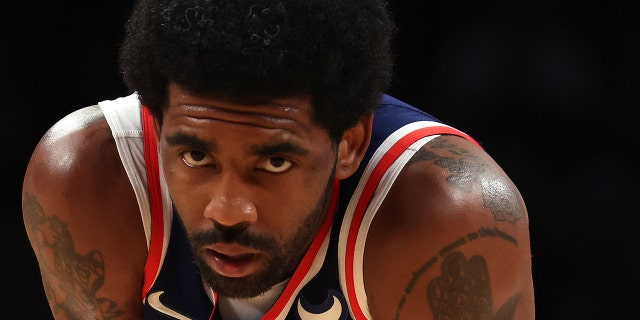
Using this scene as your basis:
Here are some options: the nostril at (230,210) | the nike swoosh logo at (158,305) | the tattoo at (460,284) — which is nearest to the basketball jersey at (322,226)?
the nike swoosh logo at (158,305)

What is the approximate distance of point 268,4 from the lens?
1.22m

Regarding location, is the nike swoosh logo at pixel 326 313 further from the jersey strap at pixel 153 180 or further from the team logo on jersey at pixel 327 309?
the jersey strap at pixel 153 180

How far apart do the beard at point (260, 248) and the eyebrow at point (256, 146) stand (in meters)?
0.11

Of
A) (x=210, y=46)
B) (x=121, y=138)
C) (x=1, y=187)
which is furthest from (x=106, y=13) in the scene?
(x=210, y=46)

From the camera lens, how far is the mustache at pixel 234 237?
133cm

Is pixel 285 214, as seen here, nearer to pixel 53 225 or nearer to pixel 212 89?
pixel 212 89

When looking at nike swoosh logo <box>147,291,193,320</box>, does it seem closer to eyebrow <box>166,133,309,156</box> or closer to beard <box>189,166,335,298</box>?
beard <box>189,166,335,298</box>

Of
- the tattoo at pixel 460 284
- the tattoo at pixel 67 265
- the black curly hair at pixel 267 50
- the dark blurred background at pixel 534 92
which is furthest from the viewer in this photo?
the dark blurred background at pixel 534 92

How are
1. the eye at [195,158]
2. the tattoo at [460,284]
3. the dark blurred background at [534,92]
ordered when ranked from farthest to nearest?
the dark blurred background at [534,92] < the tattoo at [460,284] < the eye at [195,158]

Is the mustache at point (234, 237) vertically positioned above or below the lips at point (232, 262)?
above

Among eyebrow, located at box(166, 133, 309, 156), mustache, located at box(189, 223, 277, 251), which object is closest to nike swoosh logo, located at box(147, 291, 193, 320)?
mustache, located at box(189, 223, 277, 251)

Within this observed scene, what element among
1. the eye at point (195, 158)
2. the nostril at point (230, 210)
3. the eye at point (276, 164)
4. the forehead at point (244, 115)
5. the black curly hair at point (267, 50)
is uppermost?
the black curly hair at point (267, 50)

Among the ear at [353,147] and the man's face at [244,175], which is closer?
the man's face at [244,175]

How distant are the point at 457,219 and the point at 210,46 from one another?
0.44 meters
